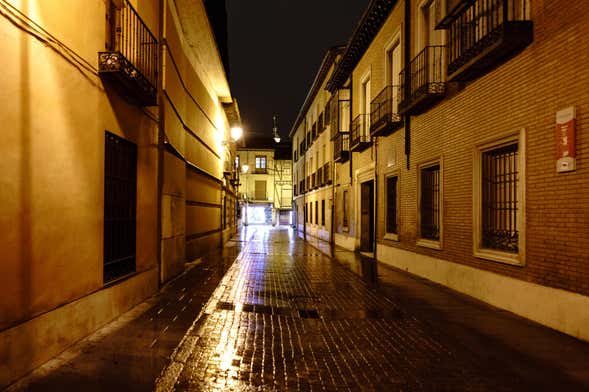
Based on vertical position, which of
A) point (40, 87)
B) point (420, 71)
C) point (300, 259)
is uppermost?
point (420, 71)

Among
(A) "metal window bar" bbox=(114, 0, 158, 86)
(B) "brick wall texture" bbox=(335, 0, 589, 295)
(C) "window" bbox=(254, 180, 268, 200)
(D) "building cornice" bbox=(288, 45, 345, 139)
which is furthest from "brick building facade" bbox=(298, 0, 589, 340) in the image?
(C) "window" bbox=(254, 180, 268, 200)

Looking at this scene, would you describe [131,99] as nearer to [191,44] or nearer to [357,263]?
[191,44]

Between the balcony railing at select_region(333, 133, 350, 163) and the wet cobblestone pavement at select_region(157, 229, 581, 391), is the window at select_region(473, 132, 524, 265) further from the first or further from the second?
the balcony railing at select_region(333, 133, 350, 163)

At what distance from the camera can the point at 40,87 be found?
4.52 meters

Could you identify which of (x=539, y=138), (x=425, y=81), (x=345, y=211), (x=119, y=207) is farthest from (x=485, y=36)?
(x=345, y=211)

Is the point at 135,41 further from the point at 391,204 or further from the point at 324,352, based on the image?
the point at 391,204

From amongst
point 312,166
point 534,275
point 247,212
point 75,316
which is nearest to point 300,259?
point 534,275

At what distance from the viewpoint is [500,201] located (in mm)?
8352

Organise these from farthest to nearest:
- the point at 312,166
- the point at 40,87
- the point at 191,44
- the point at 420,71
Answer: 1. the point at 312,166
2. the point at 191,44
3. the point at 420,71
4. the point at 40,87

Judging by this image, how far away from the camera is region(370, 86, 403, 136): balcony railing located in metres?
13.4

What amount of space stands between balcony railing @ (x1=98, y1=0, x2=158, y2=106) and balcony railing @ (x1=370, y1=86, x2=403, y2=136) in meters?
7.44

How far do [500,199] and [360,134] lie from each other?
9628mm

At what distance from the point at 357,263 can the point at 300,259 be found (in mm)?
2202

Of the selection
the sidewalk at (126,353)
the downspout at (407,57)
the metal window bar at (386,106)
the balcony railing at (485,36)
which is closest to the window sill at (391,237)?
the downspout at (407,57)
